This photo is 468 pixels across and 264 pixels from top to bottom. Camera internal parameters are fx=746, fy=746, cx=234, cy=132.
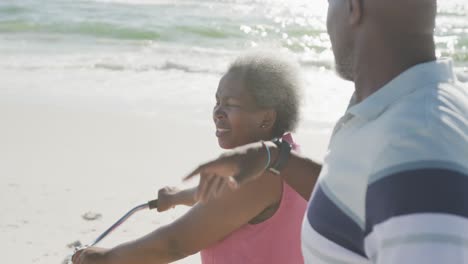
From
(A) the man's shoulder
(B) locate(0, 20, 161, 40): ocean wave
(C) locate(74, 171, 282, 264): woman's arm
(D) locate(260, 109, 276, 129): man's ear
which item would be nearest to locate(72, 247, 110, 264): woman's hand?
(C) locate(74, 171, 282, 264): woman's arm

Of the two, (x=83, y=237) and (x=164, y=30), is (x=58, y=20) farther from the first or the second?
(x=83, y=237)

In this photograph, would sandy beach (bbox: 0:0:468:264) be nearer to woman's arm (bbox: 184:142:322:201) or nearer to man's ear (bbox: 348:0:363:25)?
woman's arm (bbox: 184:142:322:201)

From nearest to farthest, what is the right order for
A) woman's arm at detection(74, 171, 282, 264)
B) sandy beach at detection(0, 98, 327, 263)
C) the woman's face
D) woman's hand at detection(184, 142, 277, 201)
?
1. woman's hand at detection(184, 142, 277, 201)
2. woman's arm at detection(74, 171, 282, 264)
3. the woman's face
4. sandy beach at detection(0, 98, 327, 263)

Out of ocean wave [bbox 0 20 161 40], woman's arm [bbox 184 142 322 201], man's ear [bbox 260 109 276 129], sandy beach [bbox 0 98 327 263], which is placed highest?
woman's arm [bbox 184 142 322 201]

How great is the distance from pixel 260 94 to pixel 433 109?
1280mm

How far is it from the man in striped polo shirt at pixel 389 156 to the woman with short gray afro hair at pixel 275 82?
95cm

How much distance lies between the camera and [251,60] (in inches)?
101

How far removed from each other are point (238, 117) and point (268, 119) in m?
0.11

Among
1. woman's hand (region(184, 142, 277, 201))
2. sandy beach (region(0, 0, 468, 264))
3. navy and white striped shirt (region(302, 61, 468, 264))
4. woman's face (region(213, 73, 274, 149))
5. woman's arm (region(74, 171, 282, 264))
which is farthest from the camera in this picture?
sandy beach (region(0, 0, 468, 264))

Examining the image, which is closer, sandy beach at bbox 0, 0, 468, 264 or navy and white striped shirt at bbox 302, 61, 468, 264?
navy and white striped shirt at bbox 302, 61, 468, 264

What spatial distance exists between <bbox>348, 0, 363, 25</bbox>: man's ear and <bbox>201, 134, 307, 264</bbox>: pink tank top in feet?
3.25

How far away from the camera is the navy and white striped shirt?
1.17 meters

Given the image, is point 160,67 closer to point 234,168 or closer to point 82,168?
point 82,168

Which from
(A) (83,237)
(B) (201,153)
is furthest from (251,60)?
(B) (201,153)
